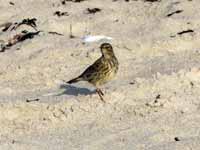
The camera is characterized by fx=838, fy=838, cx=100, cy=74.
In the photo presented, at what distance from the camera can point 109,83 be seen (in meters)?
9.18

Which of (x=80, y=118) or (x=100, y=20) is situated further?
(x=100, y=20)

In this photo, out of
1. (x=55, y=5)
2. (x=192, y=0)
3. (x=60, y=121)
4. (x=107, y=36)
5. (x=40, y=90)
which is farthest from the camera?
(x=55, y=5)

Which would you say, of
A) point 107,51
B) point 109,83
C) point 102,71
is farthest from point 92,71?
point 109,83

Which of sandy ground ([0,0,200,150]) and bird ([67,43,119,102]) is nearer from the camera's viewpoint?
sandy ground ([0,0,200,150])

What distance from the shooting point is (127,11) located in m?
11.5

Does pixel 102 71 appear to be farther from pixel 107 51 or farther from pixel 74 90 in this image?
pixel 74 90

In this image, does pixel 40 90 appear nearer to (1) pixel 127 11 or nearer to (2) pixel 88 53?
(2) pixel 88 53

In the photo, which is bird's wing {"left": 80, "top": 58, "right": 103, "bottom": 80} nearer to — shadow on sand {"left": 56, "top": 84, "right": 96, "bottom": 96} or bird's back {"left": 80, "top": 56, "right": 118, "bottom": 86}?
bird's back {"left": 80, "top": 56, "right": 118, "bottom": 86}

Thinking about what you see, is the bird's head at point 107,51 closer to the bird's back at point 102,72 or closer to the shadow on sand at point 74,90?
the bird's back at point 102,72

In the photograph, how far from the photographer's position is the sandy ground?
303 inches

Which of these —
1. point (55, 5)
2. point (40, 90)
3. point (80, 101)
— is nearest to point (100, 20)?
point (55, 5)

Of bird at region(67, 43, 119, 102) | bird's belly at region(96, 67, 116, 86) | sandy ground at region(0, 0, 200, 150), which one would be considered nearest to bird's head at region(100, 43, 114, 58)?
bird at region(67, 43, 119, 102)

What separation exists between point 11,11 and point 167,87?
14.5ft

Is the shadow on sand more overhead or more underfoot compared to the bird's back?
more underfoot
